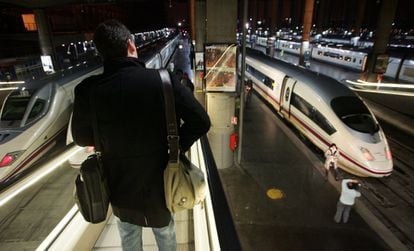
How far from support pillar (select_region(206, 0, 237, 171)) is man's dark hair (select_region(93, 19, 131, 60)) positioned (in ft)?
22.5

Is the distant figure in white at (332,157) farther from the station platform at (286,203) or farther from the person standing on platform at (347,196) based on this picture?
the person standing on platform at (347,196)

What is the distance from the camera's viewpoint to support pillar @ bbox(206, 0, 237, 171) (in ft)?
26.3

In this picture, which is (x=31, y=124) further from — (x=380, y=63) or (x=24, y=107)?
(x=380, y=63)

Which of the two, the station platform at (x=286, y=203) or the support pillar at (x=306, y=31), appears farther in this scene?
the support pillar at (x=306, y=31)

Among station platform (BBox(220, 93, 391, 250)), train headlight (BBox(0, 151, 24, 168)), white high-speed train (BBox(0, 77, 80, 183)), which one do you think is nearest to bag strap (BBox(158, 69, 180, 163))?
station platform (BBox(220, 93, 391, 250))

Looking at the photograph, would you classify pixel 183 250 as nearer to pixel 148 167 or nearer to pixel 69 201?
pixel 148 167

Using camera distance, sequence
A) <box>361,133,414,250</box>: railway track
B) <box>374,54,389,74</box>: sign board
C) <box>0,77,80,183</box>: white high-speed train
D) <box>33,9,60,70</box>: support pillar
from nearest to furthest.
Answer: <box>361,133,414,250</box>: railway track → <box>0,77,80,183</box>: white high-speed train → <box>374,54,389,74</box>: sign board → <box>33,9,60,70</box>: support pillar

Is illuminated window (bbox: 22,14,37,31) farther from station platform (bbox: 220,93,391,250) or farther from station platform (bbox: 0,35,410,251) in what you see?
station platform (bbox: 220,93,391,250)

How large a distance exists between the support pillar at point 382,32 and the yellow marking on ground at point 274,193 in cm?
1404

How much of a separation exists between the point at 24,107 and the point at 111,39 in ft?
28.1

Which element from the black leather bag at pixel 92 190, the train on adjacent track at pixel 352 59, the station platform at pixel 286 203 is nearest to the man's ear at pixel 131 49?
the black leather bag at pixel 92 190

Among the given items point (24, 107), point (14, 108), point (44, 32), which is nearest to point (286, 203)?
point (24, 107)

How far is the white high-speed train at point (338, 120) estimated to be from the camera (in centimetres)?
788

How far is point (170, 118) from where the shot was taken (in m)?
1.65
